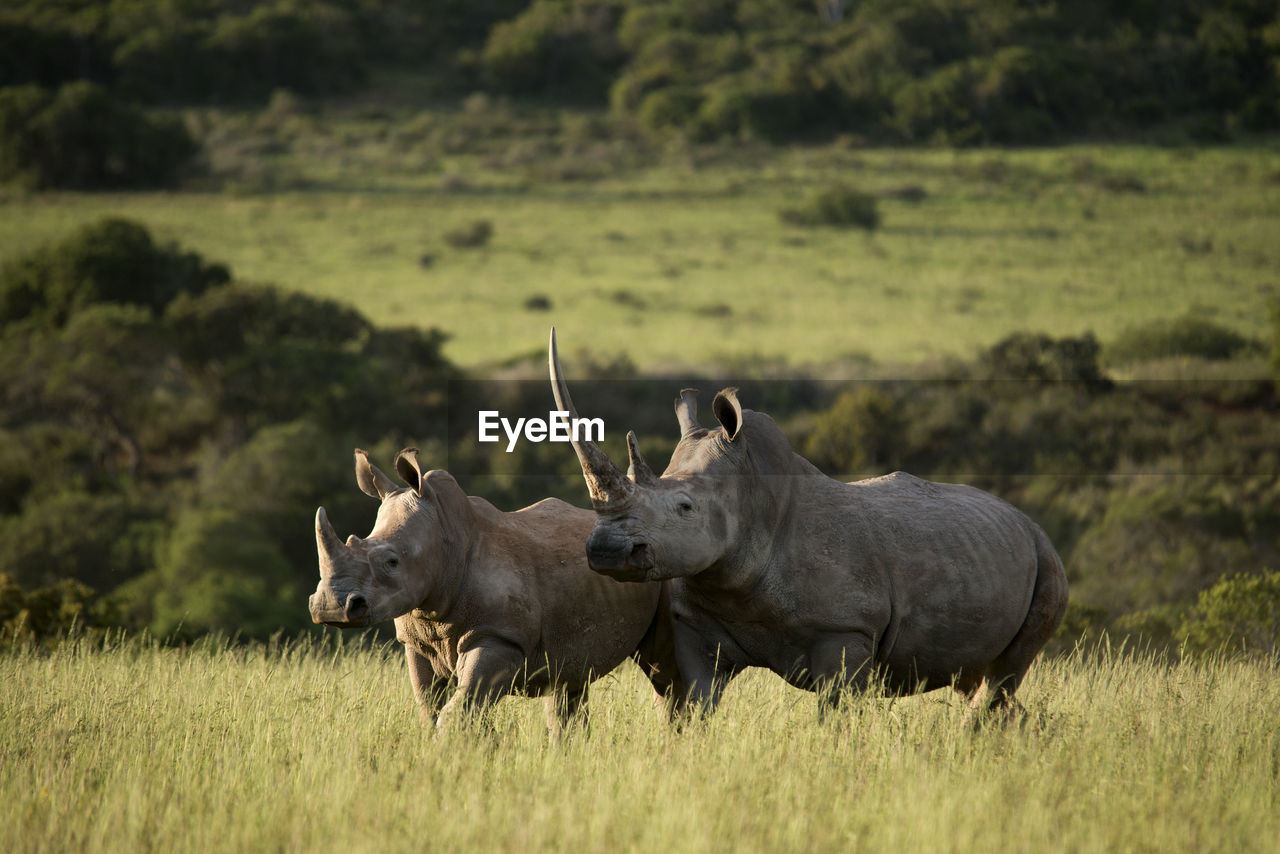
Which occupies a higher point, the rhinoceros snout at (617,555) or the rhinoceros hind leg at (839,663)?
the rhinoceros snout at (617,555)

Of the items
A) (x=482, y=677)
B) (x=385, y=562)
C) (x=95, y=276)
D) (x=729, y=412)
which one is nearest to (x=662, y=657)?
(x=482, y=677)

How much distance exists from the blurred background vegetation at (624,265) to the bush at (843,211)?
0.72 ft

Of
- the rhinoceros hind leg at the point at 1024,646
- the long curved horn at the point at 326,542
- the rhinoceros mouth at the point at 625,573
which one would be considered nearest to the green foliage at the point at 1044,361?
the rhinoceros hind leg at the point at 1024,646

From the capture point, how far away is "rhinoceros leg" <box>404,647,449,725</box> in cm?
712

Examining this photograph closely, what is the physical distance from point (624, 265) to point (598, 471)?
5318cm

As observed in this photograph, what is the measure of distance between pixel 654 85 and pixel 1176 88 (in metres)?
30.1

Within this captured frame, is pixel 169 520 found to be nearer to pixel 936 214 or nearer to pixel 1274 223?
pixel 936 214

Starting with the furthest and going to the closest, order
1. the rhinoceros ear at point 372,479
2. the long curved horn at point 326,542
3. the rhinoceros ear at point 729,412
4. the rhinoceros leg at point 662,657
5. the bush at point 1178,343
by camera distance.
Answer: the bush at point 1178,343
the rhinoceros leg at point 662,657
the rhinoceros ear at point 372,479
the rhinoceros ear at point 729,412
the long curved horn at point 326,542

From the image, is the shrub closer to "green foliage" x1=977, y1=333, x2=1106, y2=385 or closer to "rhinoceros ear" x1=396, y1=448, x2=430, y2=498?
"green foliage" x1=977, y1=333, x2=1106, y2=385

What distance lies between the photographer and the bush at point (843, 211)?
64.2m

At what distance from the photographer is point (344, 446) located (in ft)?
109

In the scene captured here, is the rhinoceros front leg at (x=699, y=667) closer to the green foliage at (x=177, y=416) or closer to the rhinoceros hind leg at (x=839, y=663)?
the rhinoceros hind leg at (x=839, y=663)

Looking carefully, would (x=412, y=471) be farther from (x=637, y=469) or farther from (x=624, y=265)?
(x=624, y=265)

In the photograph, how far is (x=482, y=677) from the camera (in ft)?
22.2
